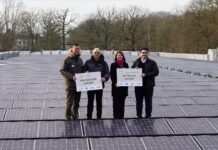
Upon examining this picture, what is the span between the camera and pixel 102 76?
10.4 meters

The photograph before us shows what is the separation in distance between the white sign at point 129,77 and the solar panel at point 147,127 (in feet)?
2.71

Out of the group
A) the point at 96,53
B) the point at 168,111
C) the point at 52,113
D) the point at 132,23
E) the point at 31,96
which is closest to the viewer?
the point at 96,53

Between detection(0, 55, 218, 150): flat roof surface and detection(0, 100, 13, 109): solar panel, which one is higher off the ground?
detection(0, 100, 13, 109): solar panel

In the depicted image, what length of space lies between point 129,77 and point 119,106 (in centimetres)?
70

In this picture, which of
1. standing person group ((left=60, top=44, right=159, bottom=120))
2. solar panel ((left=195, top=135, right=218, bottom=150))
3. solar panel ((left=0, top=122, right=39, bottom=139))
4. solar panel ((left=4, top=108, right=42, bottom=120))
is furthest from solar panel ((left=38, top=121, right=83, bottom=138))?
solar panel ((left=195, top=135, right=218, bottom=150))

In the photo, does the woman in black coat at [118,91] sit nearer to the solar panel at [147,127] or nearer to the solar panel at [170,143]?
the solar panel at [147,127]

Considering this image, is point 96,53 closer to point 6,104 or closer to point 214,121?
point 214,121

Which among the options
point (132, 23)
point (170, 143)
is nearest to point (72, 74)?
point (170, 143)

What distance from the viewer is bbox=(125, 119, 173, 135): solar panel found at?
31.6 ft

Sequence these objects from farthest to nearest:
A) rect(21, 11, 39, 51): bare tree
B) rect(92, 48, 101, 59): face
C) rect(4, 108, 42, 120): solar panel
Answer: rect(21, 11, 39, 51): bare tree, rect(4, 108, 42, 120): solar panel, rect(92, 48, 101, 59): face

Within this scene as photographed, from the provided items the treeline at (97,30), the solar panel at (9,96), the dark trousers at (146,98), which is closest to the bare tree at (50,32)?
the treeline at (97,30)

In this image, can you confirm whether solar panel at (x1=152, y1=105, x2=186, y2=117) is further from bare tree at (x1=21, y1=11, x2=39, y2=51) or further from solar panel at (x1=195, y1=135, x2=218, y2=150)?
bare tree at (x1=21, y1=11, x2=39, y2=51)

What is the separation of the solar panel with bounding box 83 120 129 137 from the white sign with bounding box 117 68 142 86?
2.84 feet

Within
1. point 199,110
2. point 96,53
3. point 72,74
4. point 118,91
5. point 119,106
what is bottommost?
point 199,110
